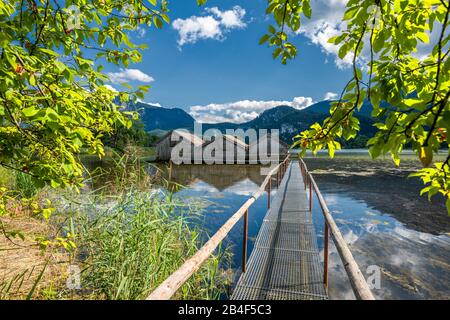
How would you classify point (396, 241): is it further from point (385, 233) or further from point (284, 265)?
point (284, 265)

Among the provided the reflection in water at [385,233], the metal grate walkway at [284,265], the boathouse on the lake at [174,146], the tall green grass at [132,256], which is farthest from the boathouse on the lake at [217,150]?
the tall green grass at [132,256]

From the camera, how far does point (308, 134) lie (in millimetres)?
1608

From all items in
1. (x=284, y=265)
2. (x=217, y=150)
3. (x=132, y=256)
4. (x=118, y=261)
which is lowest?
(x=284, y=265)

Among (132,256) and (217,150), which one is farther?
(217,150)

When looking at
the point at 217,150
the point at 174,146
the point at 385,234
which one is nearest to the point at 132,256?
the point at 385,234

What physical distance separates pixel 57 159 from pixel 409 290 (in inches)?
217

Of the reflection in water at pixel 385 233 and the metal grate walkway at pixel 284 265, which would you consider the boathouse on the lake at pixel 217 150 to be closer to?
the reflection in water at pixel 385 233

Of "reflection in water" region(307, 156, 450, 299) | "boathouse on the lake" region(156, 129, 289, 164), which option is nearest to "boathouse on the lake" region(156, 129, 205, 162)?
"boathouse on the lake" region(156, 129, 289, 164)

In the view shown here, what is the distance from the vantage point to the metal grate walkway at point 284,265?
3201 mm

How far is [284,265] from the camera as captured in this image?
3.90m

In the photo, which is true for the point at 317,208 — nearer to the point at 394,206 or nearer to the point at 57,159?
the point at 394,206

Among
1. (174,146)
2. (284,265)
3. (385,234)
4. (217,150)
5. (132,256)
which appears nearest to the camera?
(132,256)

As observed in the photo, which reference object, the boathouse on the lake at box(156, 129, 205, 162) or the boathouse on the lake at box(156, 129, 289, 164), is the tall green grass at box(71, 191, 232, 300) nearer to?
the boathouse on the lake at box(156, 129, 289, 164)

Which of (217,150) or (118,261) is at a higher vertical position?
(217,150)
